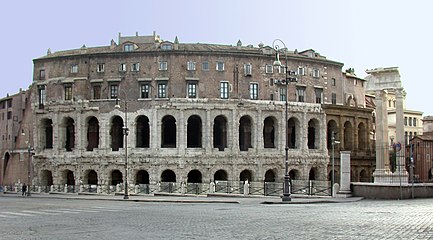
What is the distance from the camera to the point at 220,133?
64062mm

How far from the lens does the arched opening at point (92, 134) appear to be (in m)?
64.6

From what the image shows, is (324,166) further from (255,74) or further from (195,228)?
(195,228)

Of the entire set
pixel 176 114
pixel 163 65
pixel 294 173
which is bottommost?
pixel 294 173

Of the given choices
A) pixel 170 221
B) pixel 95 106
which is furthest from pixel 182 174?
pixel 170 221

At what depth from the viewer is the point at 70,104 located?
207ft

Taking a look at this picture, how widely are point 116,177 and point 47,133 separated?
965 cm

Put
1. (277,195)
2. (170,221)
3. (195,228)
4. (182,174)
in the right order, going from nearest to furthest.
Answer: (195,228) → (170,221) → (277,195) → (182,174)

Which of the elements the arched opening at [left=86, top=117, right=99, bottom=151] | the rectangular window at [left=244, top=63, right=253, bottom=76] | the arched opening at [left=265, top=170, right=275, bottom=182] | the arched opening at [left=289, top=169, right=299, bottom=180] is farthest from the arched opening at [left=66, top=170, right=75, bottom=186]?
the arched opening at [left=289, top=169, right=299, bottom=180]

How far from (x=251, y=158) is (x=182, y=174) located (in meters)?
6.80

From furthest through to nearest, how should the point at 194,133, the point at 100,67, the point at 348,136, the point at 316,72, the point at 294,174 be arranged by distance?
the point at 348,136
the point at 316,72
the point at 294,174
the point at 194,133
the point at 100,67

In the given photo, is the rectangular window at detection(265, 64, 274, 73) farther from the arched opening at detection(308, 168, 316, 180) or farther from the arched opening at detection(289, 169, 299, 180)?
the arched opening at detection(308, 168, 316, 180)

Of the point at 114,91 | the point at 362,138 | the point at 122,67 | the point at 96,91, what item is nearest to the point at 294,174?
the point at 362,138

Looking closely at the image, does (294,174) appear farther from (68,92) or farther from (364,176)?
(68,92)

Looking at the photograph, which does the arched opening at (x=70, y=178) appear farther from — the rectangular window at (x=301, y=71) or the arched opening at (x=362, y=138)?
the arched opening at (x=362, y=138)
